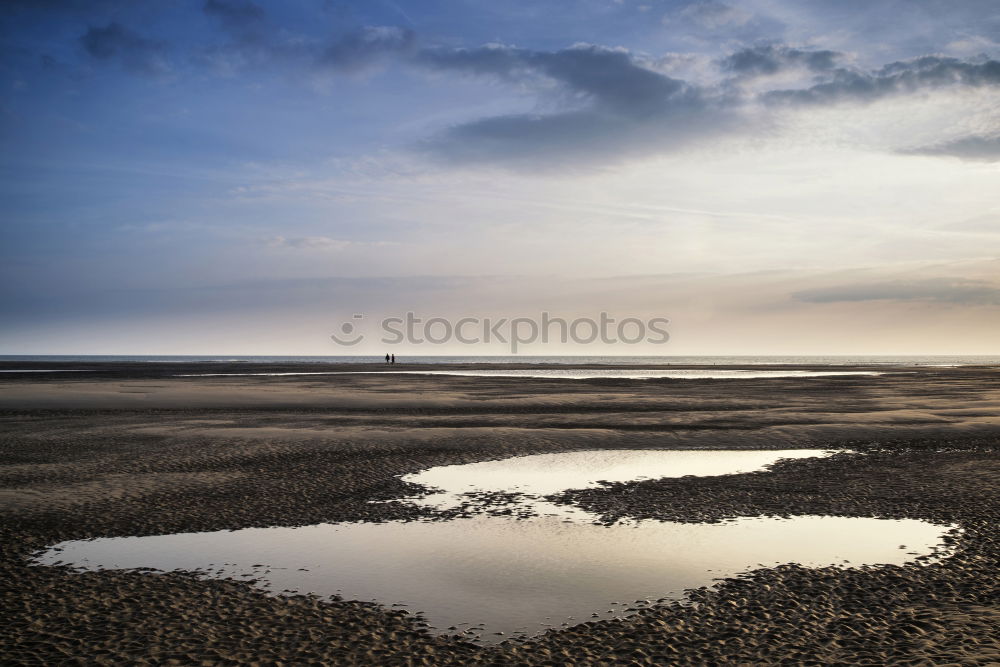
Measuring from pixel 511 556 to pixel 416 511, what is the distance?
Answer: 402 centimetres

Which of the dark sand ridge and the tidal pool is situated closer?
the dark sand ridge

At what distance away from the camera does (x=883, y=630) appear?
865cm

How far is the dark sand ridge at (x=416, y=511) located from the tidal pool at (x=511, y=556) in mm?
567

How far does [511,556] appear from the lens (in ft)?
39.6

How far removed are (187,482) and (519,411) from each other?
22.4 m

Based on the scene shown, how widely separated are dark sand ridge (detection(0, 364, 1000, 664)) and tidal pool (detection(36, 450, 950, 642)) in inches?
22.3

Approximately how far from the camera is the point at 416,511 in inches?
610

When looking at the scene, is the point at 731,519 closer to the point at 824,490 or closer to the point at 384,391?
the point at 824,490

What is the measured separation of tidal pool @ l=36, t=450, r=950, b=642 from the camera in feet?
32.3

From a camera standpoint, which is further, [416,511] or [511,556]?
[416,511]

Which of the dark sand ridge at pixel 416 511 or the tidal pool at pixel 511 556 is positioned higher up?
the dark sand ridge at pixel 416 511

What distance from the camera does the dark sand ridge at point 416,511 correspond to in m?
8.27

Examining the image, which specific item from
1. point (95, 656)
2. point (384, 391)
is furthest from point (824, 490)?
point (384, 391)

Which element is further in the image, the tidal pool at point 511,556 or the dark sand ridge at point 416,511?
the tidal pool at point 511,556
